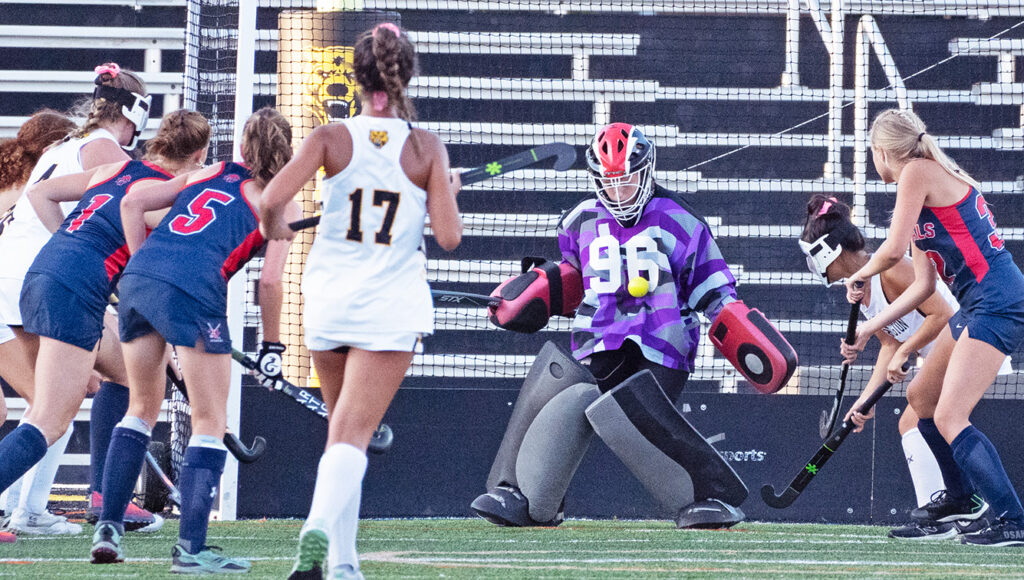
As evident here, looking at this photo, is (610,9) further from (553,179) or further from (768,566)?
(768,566)

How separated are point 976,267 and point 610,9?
426cm

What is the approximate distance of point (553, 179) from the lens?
8.09m

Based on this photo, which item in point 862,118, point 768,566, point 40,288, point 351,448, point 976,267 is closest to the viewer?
point 351,448

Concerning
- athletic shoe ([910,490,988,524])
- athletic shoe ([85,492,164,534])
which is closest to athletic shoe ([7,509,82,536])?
athletic shoe ([85,492,164,534])

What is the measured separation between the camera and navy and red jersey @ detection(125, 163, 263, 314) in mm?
3617

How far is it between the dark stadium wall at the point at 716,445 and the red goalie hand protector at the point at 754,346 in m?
1.03

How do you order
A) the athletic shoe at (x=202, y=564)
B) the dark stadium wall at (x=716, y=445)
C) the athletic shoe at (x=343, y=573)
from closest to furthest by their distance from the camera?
the athletic shoe at (x=343, y=573) → the athletic shoe at (x=202, y=564) → the dark stadium wall at (x=716, y=445)

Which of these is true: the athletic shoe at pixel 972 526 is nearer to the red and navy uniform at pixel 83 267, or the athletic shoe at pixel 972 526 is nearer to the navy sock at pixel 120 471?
the navy sock at pixel 120 471

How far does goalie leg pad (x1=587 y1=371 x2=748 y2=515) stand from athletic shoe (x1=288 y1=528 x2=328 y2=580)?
193 centimetres

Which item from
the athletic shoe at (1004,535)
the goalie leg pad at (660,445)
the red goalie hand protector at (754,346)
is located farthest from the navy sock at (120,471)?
the athletic shoe at (1004,535)

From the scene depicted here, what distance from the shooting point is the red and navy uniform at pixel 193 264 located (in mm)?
3566

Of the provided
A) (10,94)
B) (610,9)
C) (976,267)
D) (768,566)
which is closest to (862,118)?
(610,9)

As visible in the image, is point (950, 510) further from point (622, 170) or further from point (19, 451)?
point (19, 451)

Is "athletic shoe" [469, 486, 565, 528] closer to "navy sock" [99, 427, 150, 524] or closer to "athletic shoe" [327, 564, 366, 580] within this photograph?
"navy sock" [99, 427, 150, 524]
